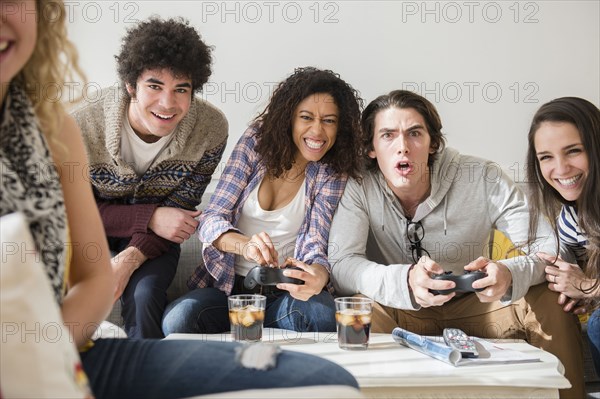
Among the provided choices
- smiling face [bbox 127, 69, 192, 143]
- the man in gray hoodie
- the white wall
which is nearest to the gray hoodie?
the man in gray hoodie

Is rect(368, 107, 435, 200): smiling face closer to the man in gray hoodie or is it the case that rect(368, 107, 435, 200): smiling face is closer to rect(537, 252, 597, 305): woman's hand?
the man in gray hoodie

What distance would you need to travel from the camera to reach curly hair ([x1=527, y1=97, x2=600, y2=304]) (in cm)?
179

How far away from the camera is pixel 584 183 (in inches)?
72.0

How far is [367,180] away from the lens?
7.09 ft

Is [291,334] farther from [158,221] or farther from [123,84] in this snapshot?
[123,84]

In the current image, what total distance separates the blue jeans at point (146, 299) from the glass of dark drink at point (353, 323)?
684mm

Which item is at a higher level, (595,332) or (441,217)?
(441,217)

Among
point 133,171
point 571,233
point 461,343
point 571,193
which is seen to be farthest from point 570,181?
point 133,171

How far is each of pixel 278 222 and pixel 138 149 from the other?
19.0 inches

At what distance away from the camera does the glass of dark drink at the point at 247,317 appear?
1597 mm

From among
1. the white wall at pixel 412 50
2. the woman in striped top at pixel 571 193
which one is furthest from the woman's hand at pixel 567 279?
the white wall at pixel 412 50

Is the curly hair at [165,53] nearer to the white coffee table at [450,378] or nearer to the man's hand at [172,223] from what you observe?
the man's hand at [172,223]

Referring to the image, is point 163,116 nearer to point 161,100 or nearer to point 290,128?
point 161,100

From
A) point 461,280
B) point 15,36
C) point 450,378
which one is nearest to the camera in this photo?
point 15,36
